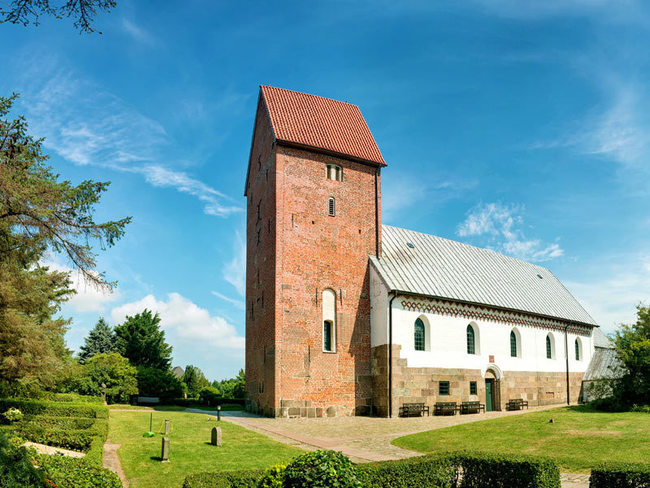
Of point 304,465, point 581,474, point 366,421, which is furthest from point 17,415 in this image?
point 581,474

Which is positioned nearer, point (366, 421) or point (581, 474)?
point (581, 474)

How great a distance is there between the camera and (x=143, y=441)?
18.2 meters

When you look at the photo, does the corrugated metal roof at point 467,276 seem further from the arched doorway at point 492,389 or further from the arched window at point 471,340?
the arched doorway at point 492,389


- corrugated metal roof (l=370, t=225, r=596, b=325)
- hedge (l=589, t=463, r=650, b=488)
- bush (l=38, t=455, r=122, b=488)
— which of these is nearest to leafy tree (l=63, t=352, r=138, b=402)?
corrugated metal roof (l=370, t=225, r=596, b=325)

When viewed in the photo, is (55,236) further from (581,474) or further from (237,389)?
(237,389)

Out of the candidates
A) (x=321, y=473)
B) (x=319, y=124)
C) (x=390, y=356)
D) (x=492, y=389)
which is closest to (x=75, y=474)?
(x=321, y=473)

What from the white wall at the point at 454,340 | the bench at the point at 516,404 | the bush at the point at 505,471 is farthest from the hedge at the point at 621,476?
the bench at the point at 516,404

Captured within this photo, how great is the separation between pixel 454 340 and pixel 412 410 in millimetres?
5150

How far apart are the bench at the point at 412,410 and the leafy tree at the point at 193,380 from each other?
121 ft

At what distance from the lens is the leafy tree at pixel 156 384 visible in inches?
1729

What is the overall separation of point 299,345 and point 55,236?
1523cm

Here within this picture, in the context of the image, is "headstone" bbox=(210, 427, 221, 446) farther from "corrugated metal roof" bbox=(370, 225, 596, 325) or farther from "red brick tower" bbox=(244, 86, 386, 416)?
"corrugated metal roof" bbox=(370, 225, 596, 325)

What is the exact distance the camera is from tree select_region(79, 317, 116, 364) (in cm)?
5856

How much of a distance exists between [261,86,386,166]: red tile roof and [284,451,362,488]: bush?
2196 centimetres
